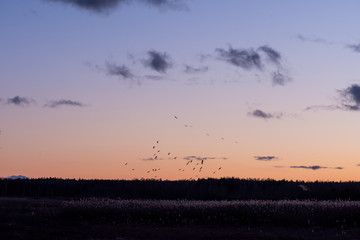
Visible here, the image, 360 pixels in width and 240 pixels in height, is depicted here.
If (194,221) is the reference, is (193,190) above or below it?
above

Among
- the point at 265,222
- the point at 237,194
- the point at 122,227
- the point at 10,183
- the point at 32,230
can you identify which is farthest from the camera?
the point at 10,183

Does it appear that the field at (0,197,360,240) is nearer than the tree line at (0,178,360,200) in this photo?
Yes

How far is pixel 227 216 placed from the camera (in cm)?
3522

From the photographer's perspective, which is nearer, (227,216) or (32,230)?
(32,230)

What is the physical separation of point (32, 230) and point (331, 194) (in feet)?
126

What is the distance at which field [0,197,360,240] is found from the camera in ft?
94.5

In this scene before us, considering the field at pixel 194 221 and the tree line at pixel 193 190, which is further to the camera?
the tree line at pixel 193 190

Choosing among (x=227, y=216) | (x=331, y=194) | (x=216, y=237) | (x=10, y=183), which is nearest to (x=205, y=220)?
(x=227, y=216)

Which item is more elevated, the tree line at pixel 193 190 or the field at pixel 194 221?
the tree line at pixel 193 190

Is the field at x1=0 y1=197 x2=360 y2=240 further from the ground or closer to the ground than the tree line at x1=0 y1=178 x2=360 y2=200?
closer to the ground

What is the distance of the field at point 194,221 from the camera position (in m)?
28.8

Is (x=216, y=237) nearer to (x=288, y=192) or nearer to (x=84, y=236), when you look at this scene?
(x=84, y=236)

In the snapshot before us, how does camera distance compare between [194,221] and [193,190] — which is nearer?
[194,221]

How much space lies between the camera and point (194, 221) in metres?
34.9
